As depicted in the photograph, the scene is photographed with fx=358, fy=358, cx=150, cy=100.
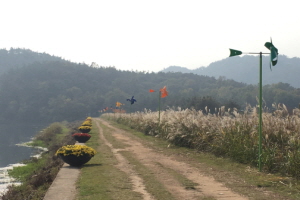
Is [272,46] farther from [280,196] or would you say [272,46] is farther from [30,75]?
[30,75]

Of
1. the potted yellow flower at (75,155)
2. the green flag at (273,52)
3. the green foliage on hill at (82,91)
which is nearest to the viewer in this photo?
the green flag at (273,52)

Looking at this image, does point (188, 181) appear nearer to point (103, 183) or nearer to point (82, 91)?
point (103, 183)

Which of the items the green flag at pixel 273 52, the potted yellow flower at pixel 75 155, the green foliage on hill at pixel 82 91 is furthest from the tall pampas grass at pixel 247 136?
the green foliage on hill at pixel 82 91

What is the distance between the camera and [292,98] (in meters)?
93.8

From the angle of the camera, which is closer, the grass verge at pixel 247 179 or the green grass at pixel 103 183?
the green grass at pixel 103 183

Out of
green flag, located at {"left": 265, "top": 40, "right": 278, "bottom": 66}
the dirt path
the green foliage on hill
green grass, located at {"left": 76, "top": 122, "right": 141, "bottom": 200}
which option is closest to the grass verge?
the dirt path

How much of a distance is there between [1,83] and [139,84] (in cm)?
6655

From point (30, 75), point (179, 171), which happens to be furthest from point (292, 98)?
point (30, 75)

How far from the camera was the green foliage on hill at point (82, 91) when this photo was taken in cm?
12875

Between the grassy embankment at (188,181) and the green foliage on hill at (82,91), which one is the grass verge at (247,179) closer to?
the grassy embankment at (188,181)

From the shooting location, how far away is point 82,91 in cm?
16600

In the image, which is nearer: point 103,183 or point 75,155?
point 103,183

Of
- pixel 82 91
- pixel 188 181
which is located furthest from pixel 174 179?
pixel 82 91

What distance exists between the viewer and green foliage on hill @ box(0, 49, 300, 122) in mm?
128750
